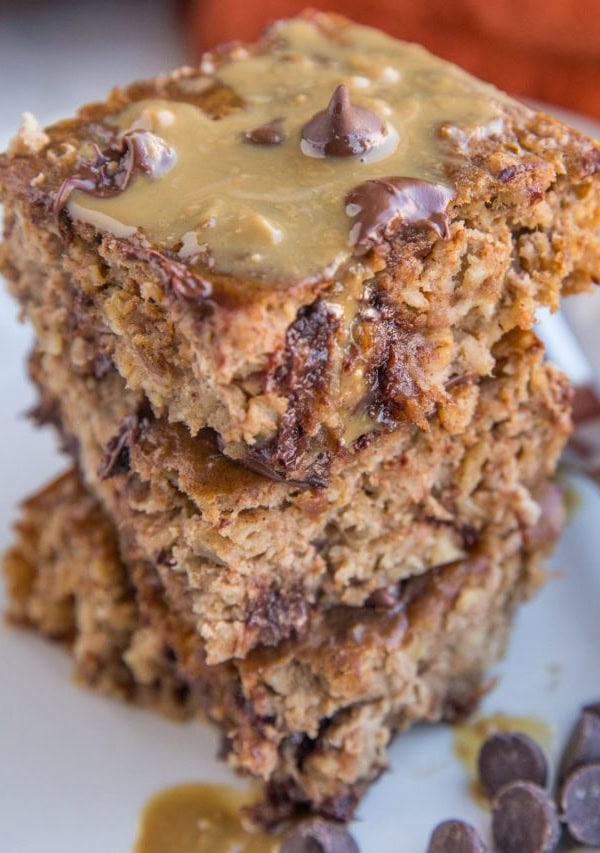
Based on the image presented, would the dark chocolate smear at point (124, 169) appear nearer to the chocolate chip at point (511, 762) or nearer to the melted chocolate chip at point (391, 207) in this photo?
the melted chocolate chip at point (391, 207)

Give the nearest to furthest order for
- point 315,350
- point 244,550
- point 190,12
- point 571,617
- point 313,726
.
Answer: point 315,350
point 244,550
point 313,726
point 571,617
point 190,12

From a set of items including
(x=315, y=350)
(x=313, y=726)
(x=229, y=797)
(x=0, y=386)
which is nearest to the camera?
(x=315, y=350)

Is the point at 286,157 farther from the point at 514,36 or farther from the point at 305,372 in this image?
the point at 514,36

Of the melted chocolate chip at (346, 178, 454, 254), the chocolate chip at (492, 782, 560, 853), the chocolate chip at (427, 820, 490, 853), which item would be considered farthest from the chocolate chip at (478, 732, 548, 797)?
the melted chocolate chip at (346, 178, 454, 254)

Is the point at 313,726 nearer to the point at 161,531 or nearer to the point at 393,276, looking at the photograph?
the point at 161,531

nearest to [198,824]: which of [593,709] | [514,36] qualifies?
[593,709]

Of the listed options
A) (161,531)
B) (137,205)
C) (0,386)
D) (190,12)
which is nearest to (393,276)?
(137,205)
